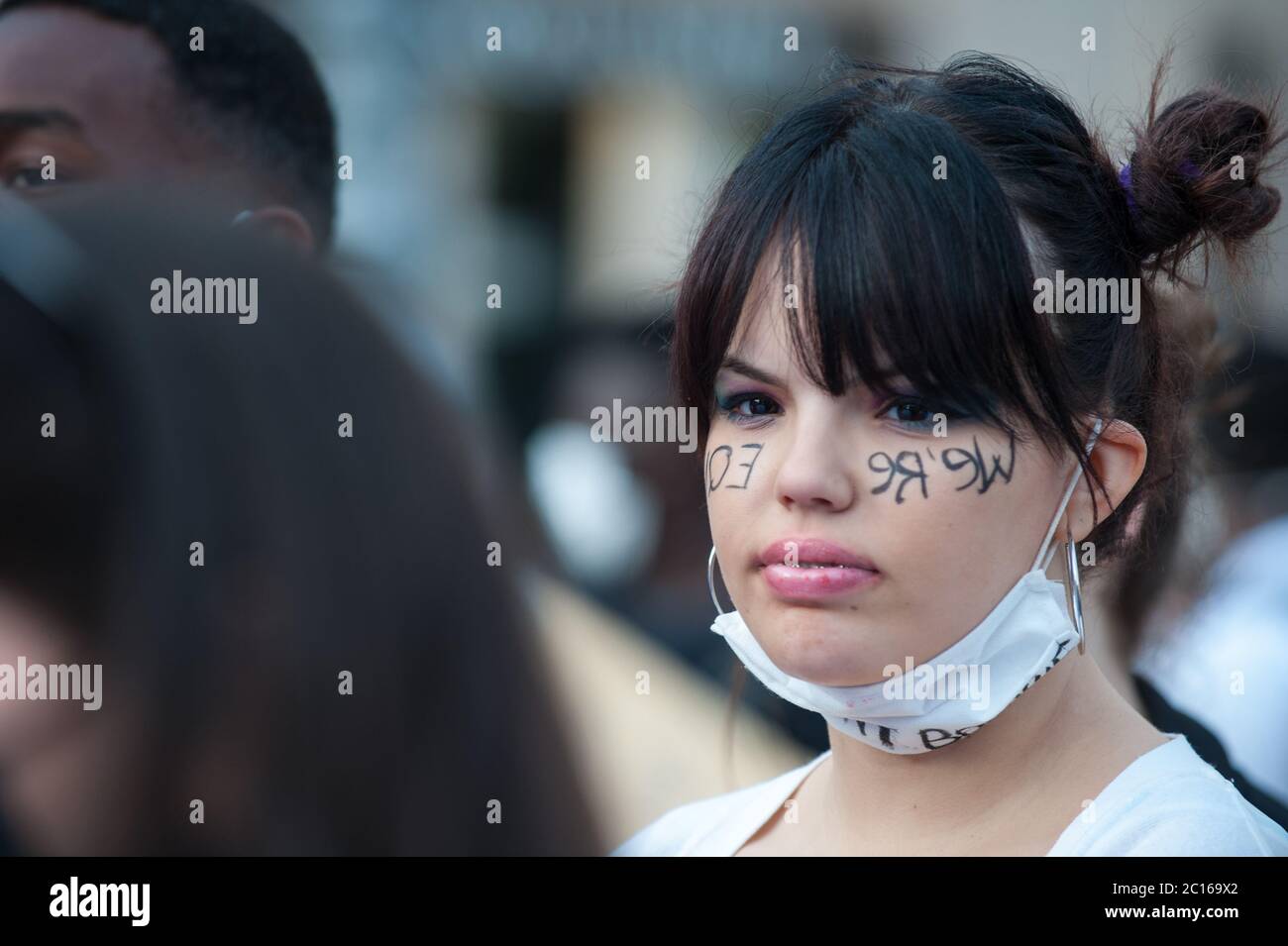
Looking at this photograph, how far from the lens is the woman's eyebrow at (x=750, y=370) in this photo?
1.74 m

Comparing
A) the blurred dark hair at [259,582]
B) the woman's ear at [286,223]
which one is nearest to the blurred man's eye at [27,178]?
the woman's ear at [286,223]

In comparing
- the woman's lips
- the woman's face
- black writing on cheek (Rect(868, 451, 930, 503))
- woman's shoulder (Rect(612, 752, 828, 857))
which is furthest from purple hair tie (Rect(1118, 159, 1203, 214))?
woman's shoulder (Rect(612, 752, 828, 857))

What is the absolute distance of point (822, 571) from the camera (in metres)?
1.67

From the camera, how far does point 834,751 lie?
2010mm

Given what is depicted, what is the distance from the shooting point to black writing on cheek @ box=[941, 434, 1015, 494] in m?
1.69

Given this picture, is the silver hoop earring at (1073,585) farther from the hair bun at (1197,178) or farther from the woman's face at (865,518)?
the hair bun at (1197,178)

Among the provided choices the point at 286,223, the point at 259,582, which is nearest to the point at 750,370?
the point at 259,582

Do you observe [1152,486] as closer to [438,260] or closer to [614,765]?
[614,765]

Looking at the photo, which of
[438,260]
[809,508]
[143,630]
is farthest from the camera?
[438,260]

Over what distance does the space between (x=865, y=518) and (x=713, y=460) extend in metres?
0.26

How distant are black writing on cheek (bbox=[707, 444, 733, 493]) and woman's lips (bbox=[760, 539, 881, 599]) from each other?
0.16 metres

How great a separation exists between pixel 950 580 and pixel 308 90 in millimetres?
1898
